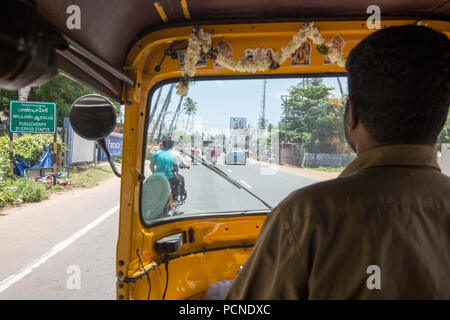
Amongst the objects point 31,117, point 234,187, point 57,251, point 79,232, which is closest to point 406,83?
point 234,187

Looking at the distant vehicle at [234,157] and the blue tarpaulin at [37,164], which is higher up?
the distant vehicle at [234,157]

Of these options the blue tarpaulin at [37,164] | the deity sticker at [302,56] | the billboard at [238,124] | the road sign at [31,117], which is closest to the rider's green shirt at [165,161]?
the billboard at [238,124]

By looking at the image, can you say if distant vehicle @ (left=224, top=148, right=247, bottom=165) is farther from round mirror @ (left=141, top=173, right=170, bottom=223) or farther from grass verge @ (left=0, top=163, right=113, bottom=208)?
grass verge @ (left=0, top=163, right=113, bottom=208)

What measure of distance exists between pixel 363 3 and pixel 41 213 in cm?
820

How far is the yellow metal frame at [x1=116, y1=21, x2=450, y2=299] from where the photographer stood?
1.87 meters

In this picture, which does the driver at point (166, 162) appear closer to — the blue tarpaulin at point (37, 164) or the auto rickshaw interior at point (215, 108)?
the auto rickshaw interior at point (215, 108)

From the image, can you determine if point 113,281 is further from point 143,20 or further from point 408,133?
point 408,133

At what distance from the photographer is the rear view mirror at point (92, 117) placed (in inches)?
65.1

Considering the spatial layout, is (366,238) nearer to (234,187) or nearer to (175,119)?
(234,187)

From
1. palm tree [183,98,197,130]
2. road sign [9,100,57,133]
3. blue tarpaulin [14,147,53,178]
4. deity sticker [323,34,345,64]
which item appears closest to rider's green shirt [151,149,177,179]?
palm tree [183,98,197,130]

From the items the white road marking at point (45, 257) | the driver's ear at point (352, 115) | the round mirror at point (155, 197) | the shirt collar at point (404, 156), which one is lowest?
A: the white road marking at point (45, 257)

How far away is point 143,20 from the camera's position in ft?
5.98

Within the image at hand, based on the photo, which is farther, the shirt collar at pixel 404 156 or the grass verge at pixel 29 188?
the grass verge at pixel 29 188

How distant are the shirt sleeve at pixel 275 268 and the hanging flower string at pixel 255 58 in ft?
4.72
